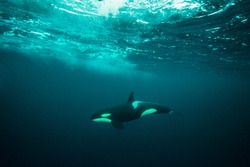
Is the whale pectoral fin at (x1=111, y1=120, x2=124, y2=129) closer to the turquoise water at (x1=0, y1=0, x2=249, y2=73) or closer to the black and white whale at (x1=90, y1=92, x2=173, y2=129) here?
the black and white whale at (x1=90, y1=92, x2=173, y2=129)

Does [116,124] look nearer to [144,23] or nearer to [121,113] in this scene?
[121,113]

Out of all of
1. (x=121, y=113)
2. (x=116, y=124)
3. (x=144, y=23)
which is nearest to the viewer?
(x=116, y=124)

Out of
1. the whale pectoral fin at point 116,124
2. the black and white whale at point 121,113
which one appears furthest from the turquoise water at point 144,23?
the whale pectoral fin at point 116,124

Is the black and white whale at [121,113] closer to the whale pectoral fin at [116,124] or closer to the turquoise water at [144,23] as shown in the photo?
the whale pectoral fin at [116,124]

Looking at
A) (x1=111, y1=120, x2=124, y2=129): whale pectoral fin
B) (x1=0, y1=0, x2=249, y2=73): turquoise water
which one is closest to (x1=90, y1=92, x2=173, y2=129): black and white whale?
(x1=111, y1=120, x2=124, y2=129): whale pectoral fin

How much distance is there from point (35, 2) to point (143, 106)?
931 cm

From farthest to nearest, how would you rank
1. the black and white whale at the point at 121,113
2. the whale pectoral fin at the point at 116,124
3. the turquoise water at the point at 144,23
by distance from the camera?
the turquoise water at the point at 144,23, the black and white whale at the point at 121,113, the whale pectoral fin at the point at 116,124

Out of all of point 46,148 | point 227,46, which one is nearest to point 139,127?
point 46,148

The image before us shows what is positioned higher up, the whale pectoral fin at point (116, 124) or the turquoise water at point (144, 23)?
the turquoise water at point (144, 23)

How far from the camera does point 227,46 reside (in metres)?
16.9

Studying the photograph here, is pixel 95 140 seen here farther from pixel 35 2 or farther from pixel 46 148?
pixel 35 2

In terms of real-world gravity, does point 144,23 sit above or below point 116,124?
above

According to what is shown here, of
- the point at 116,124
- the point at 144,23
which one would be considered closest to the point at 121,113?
the point at 116,124

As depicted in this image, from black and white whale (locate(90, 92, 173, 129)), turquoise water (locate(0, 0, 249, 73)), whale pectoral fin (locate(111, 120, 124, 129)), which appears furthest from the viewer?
turquoise water (locate(0, 0, 249, 73))
